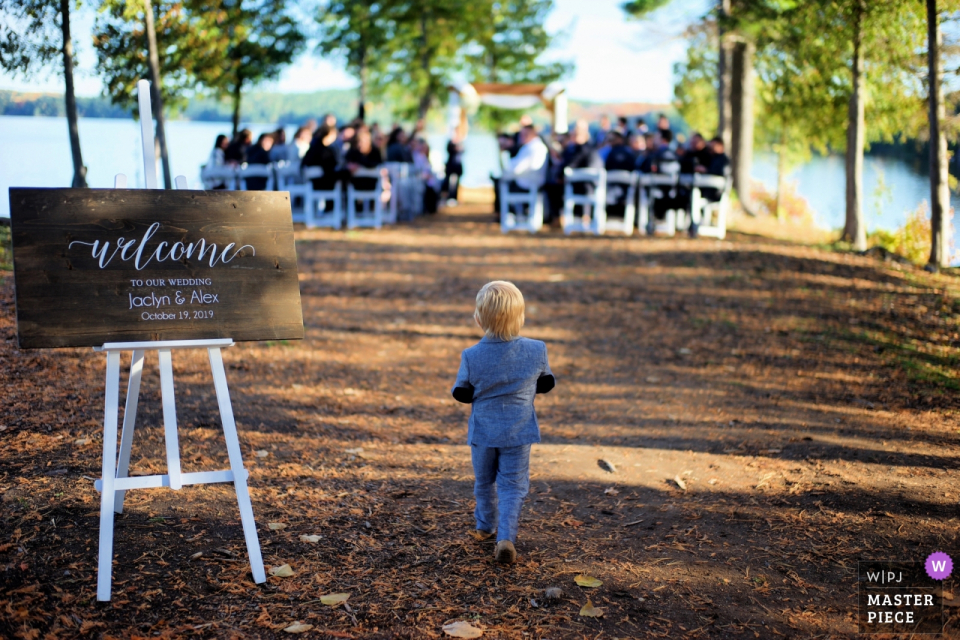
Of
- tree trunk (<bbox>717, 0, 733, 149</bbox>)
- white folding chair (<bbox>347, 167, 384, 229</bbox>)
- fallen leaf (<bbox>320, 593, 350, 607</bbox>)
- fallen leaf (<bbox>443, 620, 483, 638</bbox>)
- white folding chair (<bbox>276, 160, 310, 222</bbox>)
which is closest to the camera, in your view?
fallen leaf (<bbox>443, 620, 483, 638</bbox>)

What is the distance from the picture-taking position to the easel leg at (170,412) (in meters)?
3.44

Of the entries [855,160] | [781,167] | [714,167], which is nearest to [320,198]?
[714,167]

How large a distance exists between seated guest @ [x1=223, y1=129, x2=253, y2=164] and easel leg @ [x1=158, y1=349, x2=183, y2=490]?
13.1 m

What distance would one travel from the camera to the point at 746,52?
57.5 ft

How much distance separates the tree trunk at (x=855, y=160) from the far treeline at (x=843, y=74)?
0.06 ft

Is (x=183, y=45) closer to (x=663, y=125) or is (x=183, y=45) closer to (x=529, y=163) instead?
(x=529, y=163)

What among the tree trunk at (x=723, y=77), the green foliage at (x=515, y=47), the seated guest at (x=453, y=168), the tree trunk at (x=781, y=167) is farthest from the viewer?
the green foliage at (x=515, y=47)

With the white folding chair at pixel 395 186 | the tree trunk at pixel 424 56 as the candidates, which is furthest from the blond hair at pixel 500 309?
the tree trunk at pixel 424 56

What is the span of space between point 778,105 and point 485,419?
16474mm

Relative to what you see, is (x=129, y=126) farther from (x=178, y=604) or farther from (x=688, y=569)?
(x=688, y=569)

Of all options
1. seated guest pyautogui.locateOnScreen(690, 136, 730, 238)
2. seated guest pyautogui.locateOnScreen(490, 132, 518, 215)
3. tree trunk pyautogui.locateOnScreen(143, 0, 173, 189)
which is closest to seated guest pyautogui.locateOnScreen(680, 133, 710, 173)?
seated guest pyautogui.locateOnScreen(690, 136, 730, 238)

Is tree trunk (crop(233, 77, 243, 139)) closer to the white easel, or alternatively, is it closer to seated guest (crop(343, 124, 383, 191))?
seated guest (crop(343, 124, 383, 191))

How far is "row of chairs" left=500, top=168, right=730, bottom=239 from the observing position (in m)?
15.1

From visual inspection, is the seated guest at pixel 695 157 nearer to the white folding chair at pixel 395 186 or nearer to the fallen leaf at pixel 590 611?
the white folding chair at pixel 395 186
